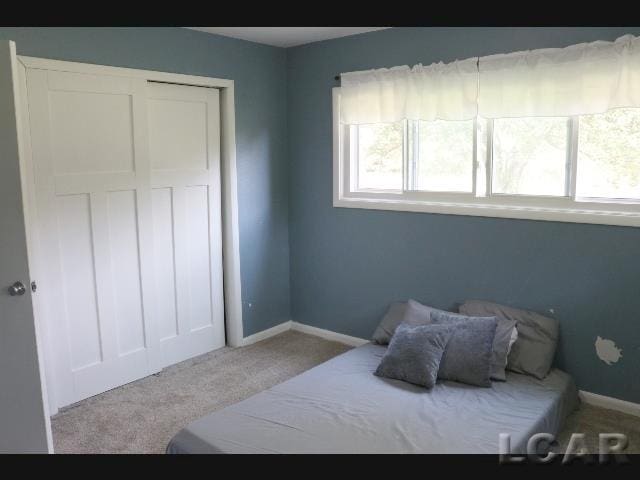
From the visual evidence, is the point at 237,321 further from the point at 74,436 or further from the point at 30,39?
the point at 30,39

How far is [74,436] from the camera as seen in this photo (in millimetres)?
2764

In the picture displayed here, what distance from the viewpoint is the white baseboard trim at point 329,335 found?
4.03 m

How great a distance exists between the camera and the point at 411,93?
3.47 meters

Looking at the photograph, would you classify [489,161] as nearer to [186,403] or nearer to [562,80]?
[562,80]

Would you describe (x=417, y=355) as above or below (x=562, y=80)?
below

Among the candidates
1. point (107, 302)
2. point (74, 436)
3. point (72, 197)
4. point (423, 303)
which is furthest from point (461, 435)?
point (72, 197)

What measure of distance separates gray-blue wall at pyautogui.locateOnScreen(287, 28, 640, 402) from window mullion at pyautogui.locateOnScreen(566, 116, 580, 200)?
21 cm

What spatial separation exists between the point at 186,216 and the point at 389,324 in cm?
153

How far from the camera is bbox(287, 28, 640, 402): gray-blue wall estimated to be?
2.93 metres

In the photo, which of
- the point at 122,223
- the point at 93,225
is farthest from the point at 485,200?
the point at 93,225

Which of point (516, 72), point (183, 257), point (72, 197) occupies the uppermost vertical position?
point (516, 72)

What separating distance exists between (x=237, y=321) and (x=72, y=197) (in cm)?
150

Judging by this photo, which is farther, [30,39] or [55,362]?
[55,362]

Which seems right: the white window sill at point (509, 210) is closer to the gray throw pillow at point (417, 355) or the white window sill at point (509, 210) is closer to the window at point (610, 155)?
the window at point (610, 155)
